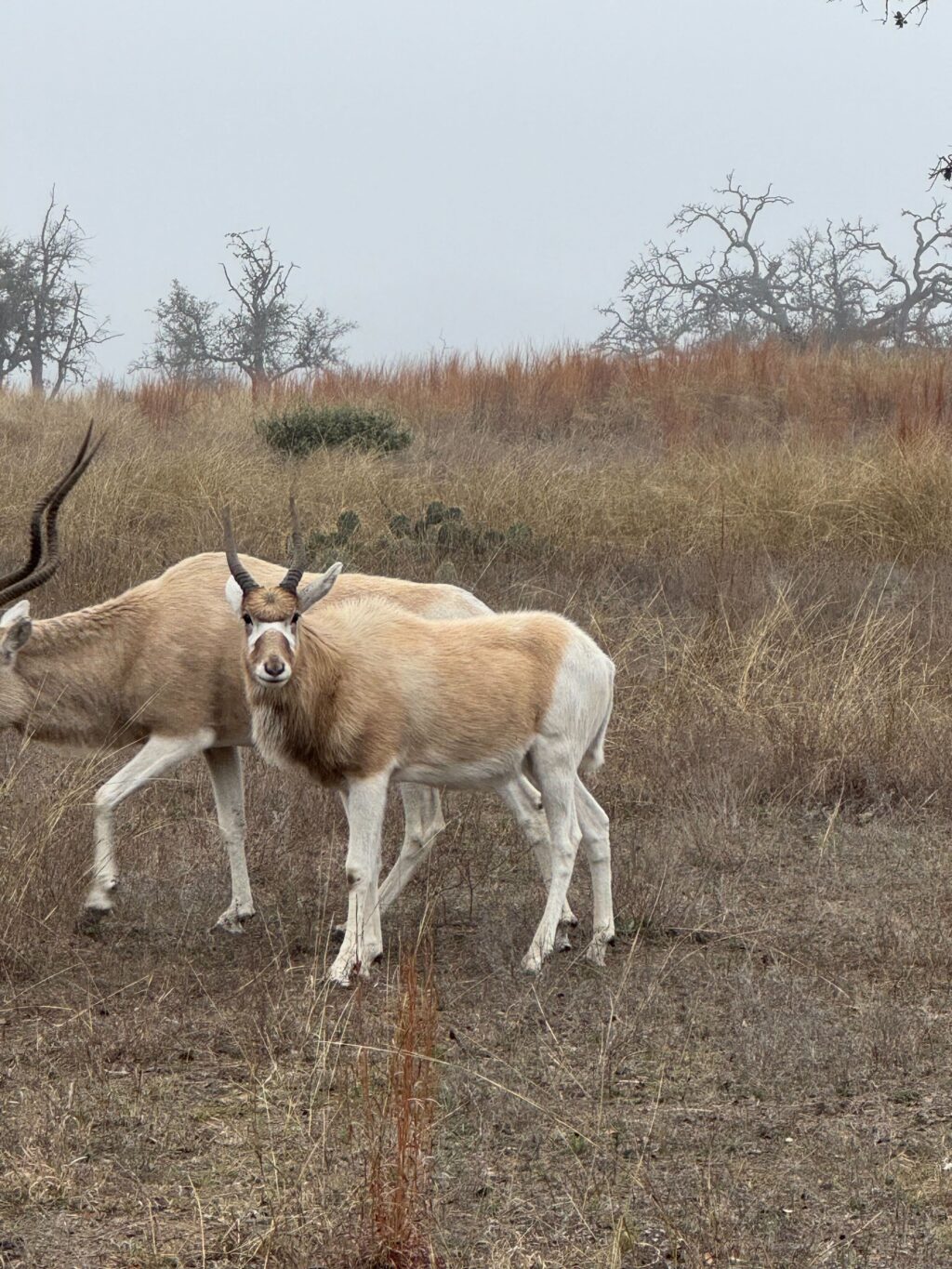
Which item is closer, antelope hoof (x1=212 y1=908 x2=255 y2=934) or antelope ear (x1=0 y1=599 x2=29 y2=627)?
antelope hoof (x1=212 y1=908 x2=255 y2=934)

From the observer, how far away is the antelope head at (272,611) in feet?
18.7

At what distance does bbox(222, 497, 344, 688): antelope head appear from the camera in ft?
18.7

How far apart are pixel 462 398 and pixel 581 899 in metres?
14.2

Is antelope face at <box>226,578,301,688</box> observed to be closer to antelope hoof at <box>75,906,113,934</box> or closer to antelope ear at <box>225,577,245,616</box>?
antelope ear at <box>225,577,245,616</box>

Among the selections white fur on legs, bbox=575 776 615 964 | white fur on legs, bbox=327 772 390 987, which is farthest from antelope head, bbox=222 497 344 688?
white fur on legs, bbox=575 776 615 964

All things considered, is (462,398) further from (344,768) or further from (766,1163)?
(766,1163)

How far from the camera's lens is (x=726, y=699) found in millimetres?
9734

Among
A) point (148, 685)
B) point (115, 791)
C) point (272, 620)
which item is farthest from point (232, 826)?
point (272, 620)

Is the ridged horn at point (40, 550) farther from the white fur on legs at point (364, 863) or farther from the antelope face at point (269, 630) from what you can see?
the white fur on legs at point (364, 863)

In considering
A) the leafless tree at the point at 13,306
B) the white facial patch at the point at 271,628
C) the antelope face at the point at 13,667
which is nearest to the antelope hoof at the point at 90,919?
the antelope face at the point at 13,667

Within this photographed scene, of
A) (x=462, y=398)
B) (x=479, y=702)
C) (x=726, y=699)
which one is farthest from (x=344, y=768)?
(x=462, y=398)

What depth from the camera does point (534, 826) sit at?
6.70 meters

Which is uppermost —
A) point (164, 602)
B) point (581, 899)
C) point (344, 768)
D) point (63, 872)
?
point (164, 602)

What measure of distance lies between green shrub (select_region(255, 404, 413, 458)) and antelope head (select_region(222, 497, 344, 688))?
1093 centimetres
